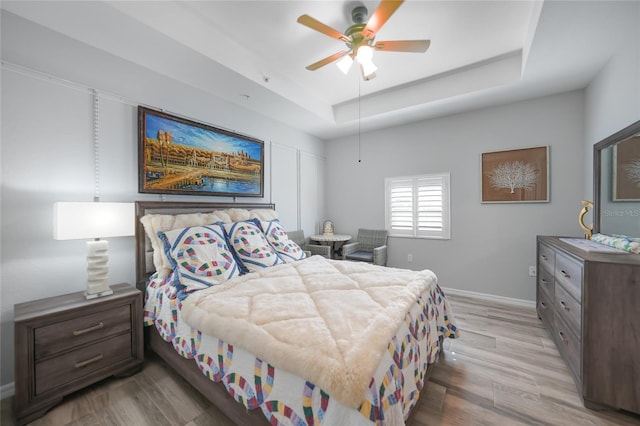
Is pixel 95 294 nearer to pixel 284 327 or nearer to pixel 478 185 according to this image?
pixel 284 327

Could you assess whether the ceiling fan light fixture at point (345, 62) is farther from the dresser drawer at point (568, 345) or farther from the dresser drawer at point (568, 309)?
the dresser drawer at point (568, 345)

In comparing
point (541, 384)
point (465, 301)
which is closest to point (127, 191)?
point (541, 384)

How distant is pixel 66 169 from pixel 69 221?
0.56 m

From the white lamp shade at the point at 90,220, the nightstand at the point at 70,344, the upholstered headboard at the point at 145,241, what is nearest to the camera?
the nightstand at the point at 70,344

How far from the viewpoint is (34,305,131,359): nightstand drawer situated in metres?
1.57

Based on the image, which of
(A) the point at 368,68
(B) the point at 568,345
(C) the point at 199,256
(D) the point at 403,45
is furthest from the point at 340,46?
(B) the point at 568,345

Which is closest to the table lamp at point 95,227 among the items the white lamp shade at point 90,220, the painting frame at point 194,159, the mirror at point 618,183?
the white lamp shade at point 90,220

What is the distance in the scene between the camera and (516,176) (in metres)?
3.26

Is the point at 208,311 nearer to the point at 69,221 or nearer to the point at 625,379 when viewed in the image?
the point at 69,221

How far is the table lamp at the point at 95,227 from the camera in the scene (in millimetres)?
1691

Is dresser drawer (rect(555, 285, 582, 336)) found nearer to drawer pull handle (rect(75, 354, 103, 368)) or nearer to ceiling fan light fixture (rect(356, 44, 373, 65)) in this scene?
ceiling fan light fixture (rect(356, 44, 373, 65))

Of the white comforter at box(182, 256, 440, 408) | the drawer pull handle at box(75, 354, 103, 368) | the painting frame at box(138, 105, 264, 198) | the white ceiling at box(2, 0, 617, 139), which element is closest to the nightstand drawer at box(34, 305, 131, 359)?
the drawer pull handle at box(75, 354, 103, 368)

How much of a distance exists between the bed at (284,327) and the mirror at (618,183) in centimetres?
156

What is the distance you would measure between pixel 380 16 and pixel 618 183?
7.90 feet
